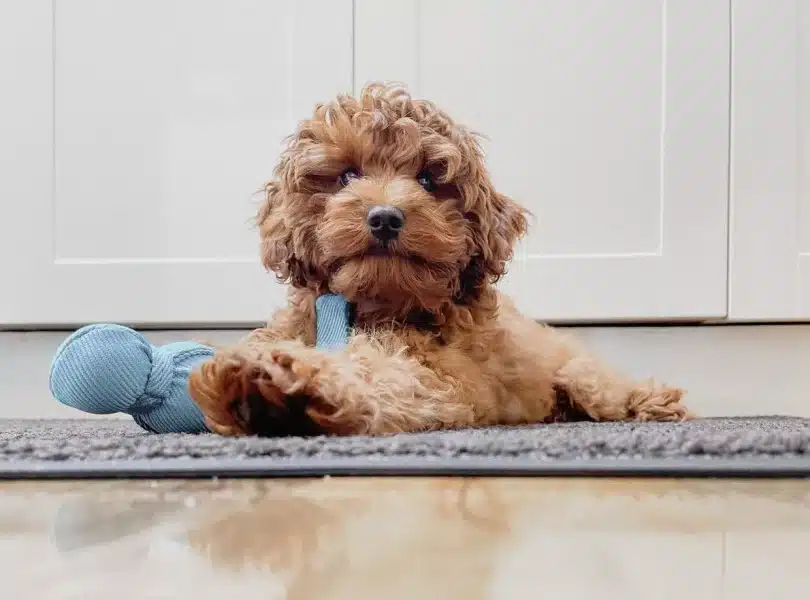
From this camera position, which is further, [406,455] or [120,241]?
[120,241]

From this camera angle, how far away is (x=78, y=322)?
2287 mm

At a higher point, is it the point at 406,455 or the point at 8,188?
the point at 8,188

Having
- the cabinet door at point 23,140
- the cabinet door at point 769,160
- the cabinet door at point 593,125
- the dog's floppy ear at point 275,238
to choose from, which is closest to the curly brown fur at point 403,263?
the dog's floppy ear at point 275,238

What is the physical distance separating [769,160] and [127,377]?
5.50 ft

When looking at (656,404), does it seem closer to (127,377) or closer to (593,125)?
(593,125)

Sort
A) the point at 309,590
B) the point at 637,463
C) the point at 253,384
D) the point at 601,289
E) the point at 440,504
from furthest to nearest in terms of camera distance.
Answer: the point at 601,289, the point at 253,384, the point at 637,463, the point at 440,504, the point at 309,590

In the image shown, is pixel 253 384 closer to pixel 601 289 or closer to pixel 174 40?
pixel 601 289

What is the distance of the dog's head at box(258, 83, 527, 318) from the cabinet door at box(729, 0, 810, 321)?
0.96 m

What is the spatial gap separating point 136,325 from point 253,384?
1372mm

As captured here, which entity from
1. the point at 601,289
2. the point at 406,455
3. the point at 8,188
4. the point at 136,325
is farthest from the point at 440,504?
the point at 8,188

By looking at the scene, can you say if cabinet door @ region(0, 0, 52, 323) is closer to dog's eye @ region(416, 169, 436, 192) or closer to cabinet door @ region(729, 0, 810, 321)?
dog's eye @ region(416, 169, 436, 192)

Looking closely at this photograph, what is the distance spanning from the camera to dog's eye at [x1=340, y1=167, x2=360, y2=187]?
1.40m

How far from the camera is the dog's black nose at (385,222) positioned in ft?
4.26

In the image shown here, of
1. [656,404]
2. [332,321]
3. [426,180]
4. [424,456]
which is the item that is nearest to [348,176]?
[426,180]
